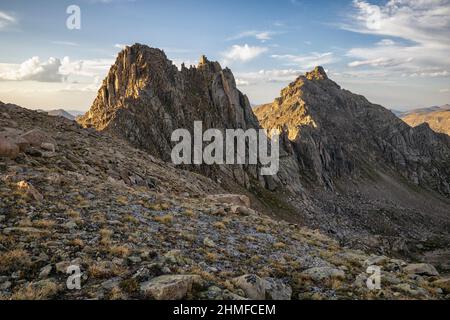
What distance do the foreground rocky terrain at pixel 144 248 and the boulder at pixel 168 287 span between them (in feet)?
0.11

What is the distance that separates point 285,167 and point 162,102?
49.7 metres

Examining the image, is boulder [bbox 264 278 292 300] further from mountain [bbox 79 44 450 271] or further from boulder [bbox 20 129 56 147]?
mountain [bbox 79 44 450 271]

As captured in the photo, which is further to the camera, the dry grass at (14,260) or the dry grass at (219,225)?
the dry grass at (219,225)

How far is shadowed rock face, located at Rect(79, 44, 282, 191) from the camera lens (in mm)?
71500

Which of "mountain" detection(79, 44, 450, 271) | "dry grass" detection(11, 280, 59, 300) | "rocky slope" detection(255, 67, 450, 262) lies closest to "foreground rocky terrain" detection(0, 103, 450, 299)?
"dry grass" detection(11, 280, 59, 300)

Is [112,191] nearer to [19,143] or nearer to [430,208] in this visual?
[19,143]

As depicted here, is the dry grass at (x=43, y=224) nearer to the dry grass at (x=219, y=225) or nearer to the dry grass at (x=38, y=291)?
the dry grass at (x=38, y=291)

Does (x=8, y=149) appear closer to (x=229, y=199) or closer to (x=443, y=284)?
(x=229, y=199)

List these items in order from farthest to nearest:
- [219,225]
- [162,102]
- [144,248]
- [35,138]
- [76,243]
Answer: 1. [162,102]
2. [35,138]
3. [219,225]
4. [144,248]
5. [76,243]

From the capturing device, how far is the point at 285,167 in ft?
368

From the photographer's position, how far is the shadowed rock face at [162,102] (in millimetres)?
71500

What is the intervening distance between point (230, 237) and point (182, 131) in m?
63.2

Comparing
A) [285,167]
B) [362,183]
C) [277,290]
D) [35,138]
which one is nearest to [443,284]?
[277,290]

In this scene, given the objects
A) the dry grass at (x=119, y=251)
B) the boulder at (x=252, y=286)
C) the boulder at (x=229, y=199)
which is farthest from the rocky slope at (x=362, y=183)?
the dry grass at (x=119, y=251)
